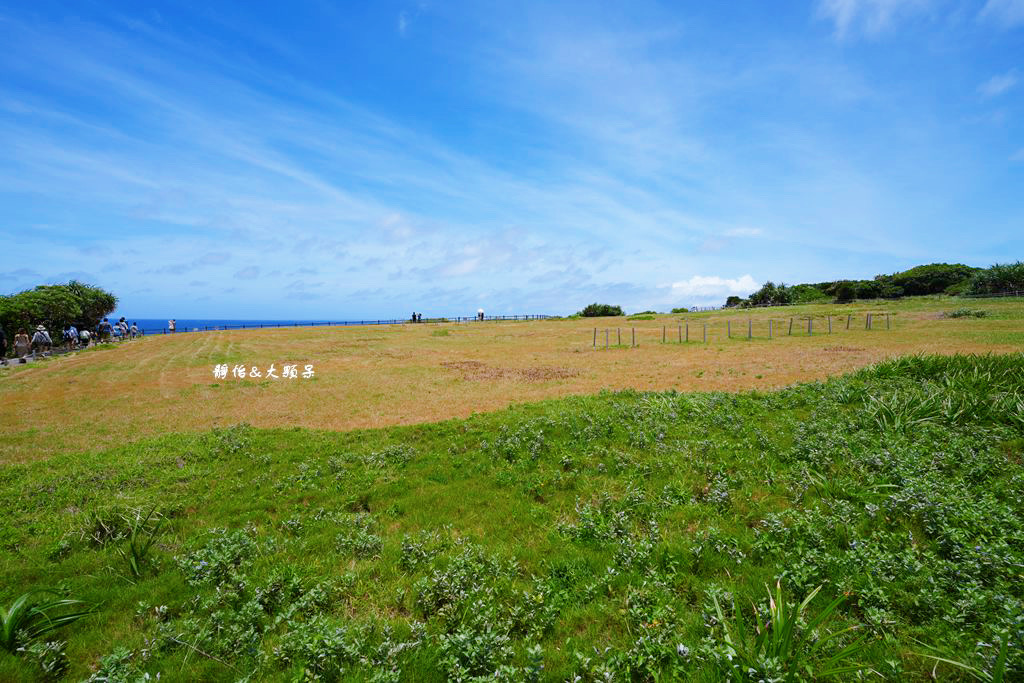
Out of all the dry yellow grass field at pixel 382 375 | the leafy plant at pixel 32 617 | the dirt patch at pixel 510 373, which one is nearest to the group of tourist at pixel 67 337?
the dry yellow grass field at pixel 382 375

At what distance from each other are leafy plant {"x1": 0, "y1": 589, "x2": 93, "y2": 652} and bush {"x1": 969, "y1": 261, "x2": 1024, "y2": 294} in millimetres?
88272

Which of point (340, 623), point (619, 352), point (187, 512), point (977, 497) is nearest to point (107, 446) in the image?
point (187, 512)

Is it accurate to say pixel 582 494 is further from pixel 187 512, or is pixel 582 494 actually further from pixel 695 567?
pixel 187 512

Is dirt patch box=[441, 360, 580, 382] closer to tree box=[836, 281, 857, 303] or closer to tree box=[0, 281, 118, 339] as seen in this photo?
tree box=[0, 281, 118, 339]

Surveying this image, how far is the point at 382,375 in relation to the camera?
25797 millimetres

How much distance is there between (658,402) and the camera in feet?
43.8

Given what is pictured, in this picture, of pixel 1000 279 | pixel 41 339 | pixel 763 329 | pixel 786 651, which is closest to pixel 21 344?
pixel 41 339

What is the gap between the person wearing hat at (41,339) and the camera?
32.8 metres

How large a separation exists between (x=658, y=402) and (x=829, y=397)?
4.49 meters

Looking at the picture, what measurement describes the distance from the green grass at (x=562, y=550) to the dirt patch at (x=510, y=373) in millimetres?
12213

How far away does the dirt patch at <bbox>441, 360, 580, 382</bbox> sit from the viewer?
23.9 metres

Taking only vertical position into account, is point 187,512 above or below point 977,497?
below

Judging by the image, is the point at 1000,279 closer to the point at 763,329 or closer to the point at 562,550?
the point at 763,329

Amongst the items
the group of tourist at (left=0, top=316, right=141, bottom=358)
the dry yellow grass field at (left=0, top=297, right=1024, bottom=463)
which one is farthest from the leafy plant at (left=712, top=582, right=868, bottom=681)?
the group of tourist at (left=0, top=316, right=141, bottom=358)
